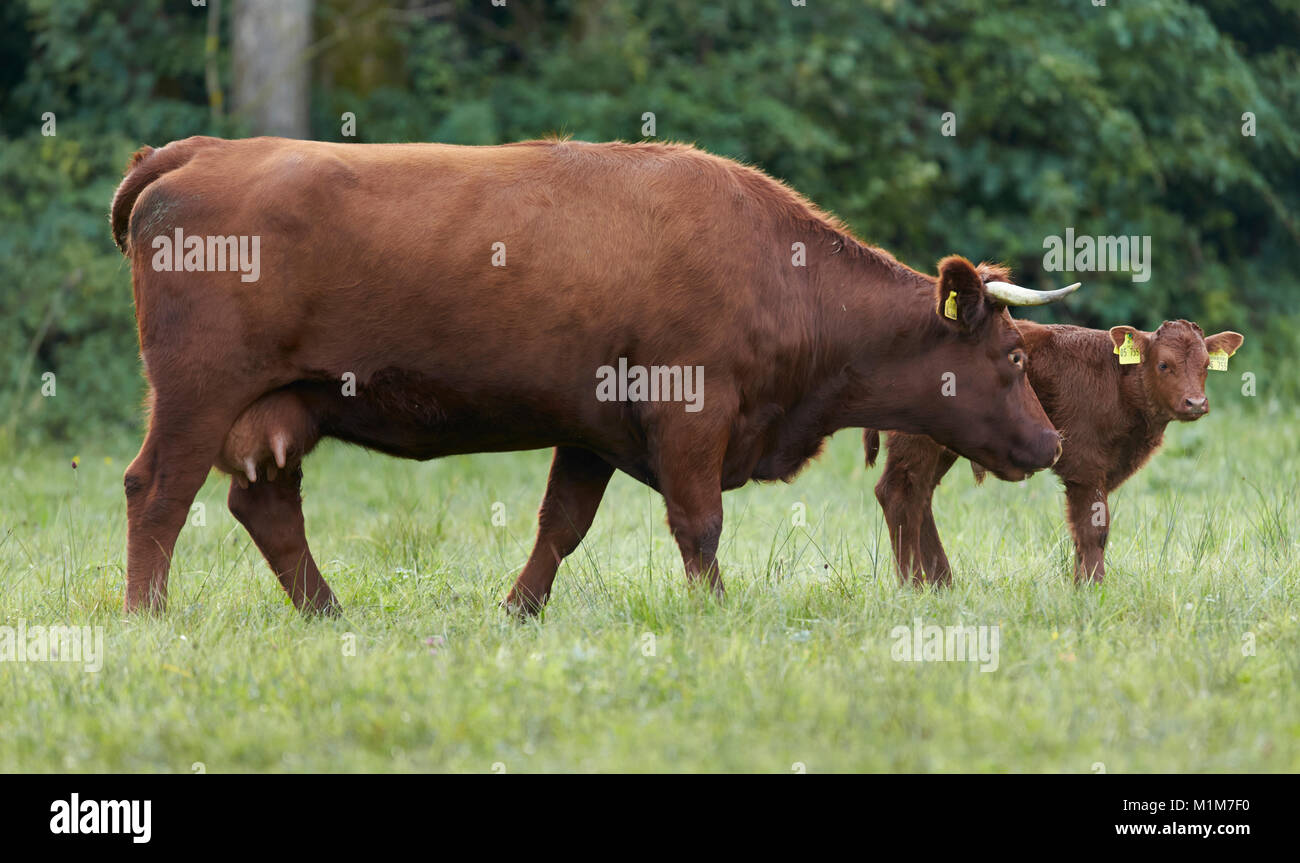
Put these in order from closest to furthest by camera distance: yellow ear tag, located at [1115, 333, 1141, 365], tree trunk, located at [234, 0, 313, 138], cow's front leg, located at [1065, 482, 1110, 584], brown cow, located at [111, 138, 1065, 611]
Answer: brown cow, located at [111, 138, 1065, 611]
cow's front leg, located at [1065, 482, 1110, 584]
yellow ear tag, located at [1115, 333, 1141, 365]
tree trunk, located at [234, 0, 313, 138]

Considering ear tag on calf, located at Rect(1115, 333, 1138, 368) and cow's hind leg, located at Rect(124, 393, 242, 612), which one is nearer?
cow's hind leg, located at Rect(124, 393, 242, 612)

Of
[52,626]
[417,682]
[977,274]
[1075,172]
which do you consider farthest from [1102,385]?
[1075,172]

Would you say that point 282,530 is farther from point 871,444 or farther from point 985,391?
point 985,391

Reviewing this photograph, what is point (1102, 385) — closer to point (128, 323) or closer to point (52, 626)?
point (52, 626)

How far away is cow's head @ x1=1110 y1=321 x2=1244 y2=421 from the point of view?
6227 millimetres

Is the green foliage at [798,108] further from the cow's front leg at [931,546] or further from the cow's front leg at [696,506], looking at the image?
the cow's front leg at [696,506]

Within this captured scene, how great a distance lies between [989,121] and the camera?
1412cm

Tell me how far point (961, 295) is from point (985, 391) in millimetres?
425

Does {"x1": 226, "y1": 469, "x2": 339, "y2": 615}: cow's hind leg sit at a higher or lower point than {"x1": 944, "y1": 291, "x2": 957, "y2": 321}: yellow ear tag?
lower

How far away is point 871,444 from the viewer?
6848 millimetres

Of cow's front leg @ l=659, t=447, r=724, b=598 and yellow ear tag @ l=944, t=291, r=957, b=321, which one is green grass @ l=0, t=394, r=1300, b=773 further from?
yellow ear tag @ l=944, t=291, r=957, b=321

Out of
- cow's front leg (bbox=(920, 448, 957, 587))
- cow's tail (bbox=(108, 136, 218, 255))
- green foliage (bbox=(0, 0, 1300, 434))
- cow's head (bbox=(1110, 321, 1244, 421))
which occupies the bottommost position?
cow's front leg (bbox=(920, 448, 957, 587))

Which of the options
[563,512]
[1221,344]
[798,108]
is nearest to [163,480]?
[563,512]

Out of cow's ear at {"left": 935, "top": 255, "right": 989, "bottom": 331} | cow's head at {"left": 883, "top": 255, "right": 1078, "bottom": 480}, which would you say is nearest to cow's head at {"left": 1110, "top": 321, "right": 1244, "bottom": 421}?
cow's head at {"left": 883, "top": 255, "right": 1078, "bottom": 480}
